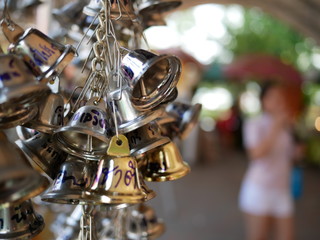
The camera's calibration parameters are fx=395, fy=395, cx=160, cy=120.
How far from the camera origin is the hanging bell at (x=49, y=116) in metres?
0.72

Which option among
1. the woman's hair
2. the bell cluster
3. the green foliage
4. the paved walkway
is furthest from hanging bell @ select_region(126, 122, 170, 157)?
the green foliage

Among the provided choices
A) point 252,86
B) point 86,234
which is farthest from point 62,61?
point 252,86

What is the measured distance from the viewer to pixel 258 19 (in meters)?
13.1

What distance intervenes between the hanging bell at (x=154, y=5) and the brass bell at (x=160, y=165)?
0.37 m

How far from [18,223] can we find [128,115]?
0.28 meters

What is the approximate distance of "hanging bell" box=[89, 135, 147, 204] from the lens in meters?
0.68

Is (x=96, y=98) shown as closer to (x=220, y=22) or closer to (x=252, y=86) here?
(x=252, y=86)

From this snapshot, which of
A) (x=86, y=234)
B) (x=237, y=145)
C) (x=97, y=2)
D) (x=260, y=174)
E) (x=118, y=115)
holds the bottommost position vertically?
(x=237, y=145)

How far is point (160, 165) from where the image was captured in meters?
0.89

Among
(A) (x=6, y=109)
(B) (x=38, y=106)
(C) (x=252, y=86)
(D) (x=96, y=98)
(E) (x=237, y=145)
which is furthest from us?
(C) (x=252, y=86)

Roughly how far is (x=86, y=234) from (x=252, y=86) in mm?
12477

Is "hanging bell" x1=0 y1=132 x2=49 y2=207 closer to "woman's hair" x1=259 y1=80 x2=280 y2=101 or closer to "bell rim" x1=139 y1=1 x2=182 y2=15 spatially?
"bell rim" x1=139 y1=1 x2=182 y2=15

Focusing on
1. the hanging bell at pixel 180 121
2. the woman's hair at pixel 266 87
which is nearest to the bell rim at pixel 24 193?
the hanging bell at pixel 180 121

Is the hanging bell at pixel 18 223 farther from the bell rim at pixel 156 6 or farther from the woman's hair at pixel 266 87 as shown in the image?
the woman's hair at pixel 266 87
